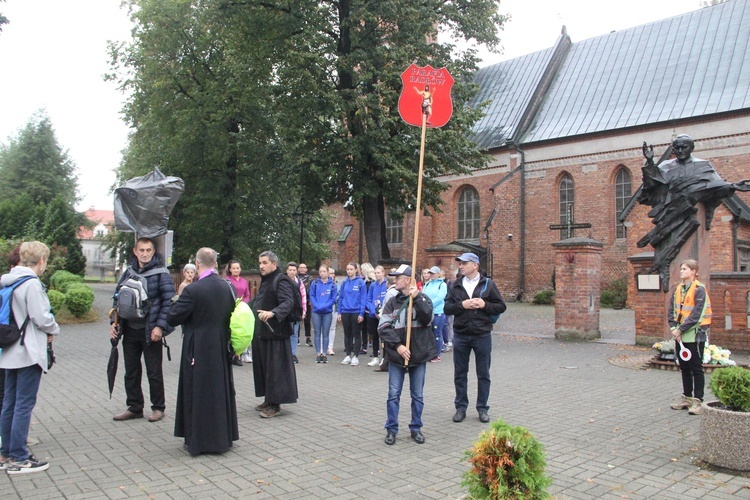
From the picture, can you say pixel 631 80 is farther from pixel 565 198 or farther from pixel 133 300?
pixel 133 300

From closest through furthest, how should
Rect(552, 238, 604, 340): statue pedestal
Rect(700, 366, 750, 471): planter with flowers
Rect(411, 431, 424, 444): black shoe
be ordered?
Rect(700, 366, 750, 471): planter with flowers → Rect(411, 431, 424, 444): black shoe → Rect(552, 238, 604, 340): statue pedestal

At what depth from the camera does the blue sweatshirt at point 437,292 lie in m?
12.0

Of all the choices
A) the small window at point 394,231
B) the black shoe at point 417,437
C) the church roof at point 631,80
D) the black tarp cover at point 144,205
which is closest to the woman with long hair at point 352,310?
the black tarp cover at point 144,205

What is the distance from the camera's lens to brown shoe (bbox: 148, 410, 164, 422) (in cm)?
685

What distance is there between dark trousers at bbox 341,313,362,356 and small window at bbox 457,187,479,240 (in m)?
21.7

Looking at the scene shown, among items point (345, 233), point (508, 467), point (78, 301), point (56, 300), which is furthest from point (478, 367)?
point (345, 233)

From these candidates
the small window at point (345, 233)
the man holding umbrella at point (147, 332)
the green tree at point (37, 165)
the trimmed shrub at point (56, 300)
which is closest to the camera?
the man holding umbrella at point (147, 332)

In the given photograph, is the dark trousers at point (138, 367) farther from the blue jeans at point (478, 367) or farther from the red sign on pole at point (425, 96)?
the red sign on pole at point (425, 96)

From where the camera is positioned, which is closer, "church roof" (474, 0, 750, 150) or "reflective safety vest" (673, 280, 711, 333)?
"reflective safety vest" (673, 280, 711, 333)

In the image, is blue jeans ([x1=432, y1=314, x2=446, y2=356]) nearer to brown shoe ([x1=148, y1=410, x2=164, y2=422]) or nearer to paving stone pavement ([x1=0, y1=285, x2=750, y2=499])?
paving stone pavement ([x1=0, y1=285, x2=750, y2=499])

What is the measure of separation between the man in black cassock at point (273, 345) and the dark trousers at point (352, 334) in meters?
4.35

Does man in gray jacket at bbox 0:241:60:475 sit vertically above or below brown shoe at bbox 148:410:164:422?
above

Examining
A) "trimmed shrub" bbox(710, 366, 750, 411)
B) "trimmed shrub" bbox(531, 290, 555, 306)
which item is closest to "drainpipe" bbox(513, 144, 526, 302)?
"trimmed shrub" bbox(531, 290, 555, 306)

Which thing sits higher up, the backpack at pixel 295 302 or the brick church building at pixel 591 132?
the brick church building at pixel 591 132
